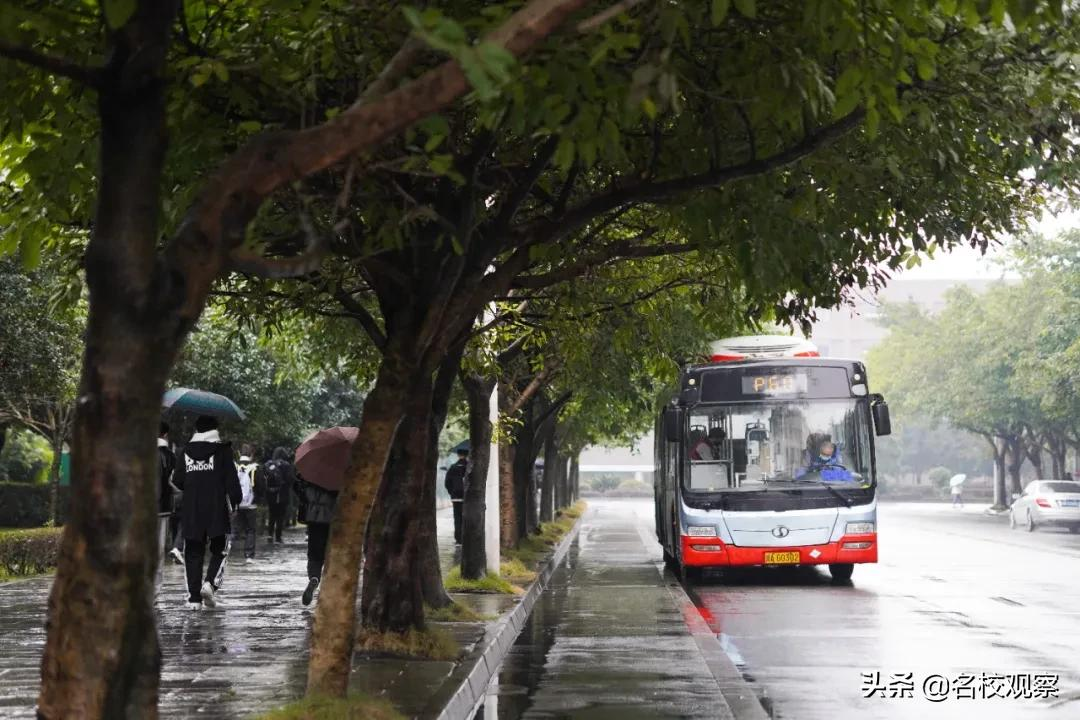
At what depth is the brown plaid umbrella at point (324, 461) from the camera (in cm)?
1647

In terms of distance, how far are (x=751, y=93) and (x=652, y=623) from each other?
8.07m

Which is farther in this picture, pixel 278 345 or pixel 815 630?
pixel 278 345

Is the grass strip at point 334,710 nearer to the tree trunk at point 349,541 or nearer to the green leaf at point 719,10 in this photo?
the tree trunk at point 349,541

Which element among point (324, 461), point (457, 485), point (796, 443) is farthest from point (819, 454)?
point (457, 485)

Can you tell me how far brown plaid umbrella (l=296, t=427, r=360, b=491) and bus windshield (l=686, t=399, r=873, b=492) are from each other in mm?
7036

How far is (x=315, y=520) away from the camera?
1633 centimetres

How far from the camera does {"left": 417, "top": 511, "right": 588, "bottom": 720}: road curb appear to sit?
9383 millimetres

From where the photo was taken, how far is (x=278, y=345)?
2208cm

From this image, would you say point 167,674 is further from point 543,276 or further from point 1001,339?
point 1001,339

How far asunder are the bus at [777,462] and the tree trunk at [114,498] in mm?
15846

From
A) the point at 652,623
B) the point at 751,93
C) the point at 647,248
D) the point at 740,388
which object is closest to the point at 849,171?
the point at 751,93

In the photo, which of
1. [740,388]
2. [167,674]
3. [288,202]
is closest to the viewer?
[288,202]

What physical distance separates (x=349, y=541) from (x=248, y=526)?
64.9 ft

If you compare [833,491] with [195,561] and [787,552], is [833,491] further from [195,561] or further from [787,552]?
[195,561]
